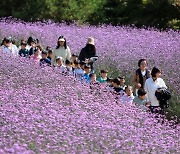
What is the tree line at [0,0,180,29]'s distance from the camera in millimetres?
19156

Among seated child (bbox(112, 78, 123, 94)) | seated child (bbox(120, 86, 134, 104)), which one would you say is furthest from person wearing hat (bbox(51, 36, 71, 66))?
seated child (bbox(120, 86, 134, 104))

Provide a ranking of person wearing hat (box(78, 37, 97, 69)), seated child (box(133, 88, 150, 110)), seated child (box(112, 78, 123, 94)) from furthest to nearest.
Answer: person wearing hat (box(78, 37, 97, 69)) → seated child (box(112, 78, 123, 94)) → seated child (box(133, 88, 150, 110))

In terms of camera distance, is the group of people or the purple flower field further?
the group of people

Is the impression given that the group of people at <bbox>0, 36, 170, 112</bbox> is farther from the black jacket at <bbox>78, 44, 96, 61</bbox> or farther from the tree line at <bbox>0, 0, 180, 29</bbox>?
the tree line at <bbox>0, 0, 180, 29</bbox>

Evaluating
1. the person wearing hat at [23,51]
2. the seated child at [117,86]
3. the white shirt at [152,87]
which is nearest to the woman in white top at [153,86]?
the white shirt at [152,87]

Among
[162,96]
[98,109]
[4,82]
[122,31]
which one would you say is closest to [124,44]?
[122,31]

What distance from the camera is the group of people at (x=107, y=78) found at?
8.29m

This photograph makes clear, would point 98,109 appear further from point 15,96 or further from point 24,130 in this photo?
point 24,130

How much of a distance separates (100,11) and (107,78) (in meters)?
11.7

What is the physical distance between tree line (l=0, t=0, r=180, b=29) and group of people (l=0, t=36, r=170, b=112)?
7.68 m

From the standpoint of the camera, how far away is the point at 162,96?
837cm

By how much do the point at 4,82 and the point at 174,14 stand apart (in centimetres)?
1234

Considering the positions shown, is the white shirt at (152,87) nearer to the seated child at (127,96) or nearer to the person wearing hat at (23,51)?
the seated child at (127,96)

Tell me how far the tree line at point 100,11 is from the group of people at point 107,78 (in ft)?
25.2
